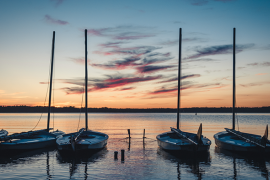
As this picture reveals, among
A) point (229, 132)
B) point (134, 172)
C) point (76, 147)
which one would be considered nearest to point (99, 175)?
point (134, 172)

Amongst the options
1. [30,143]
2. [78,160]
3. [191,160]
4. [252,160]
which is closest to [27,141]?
[30,143]

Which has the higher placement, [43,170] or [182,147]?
[182,147]

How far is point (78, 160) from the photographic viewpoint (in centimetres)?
2150

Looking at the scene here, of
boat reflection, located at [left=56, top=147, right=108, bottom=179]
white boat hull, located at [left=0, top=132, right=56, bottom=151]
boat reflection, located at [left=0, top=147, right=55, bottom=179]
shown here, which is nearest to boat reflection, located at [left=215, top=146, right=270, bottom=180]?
A: boat reflection, located at [left=56, top=147, right=108, bottom=179]

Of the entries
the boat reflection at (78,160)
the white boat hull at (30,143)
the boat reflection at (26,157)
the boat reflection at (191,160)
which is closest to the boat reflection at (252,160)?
the boat reflection at (191,160)

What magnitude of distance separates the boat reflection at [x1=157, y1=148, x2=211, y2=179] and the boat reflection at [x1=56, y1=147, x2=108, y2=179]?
6.86m

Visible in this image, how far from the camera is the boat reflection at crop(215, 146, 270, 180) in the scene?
1758 cm

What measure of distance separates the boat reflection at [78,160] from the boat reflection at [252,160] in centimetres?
1146

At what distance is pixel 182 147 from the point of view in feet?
70.7

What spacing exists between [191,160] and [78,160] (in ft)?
33.8

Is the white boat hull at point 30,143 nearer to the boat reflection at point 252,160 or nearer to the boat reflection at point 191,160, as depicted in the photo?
the boat reflection at point 191,160

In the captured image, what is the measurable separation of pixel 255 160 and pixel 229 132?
25.5 feet

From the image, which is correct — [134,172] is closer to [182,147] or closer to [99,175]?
[99,175]

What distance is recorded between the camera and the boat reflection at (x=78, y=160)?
18.0 metres
